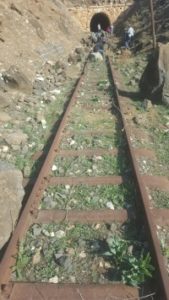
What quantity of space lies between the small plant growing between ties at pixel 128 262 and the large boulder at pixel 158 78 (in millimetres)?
6918

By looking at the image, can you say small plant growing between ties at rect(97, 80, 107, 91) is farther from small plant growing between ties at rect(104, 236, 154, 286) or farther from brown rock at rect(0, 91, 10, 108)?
small plant growing between ties at rect(104, 236, 154, 286)

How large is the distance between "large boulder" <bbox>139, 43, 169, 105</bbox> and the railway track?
127 inches

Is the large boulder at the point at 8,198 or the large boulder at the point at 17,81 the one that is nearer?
the large boulder at the point at 8,198

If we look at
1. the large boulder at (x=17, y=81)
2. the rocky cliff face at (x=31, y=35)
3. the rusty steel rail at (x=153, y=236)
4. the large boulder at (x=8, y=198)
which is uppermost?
the rocky cliff face at (x=31, y=35)

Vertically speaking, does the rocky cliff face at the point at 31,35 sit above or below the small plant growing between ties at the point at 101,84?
above

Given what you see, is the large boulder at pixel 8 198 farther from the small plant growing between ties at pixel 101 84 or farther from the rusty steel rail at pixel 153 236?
the small plant growing between ties at pixel 101 84

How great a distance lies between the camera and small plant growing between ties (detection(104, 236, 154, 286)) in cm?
461

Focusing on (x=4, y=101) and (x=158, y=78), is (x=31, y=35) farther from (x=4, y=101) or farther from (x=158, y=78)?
(x=158, y=78)

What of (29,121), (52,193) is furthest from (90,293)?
(29,121)

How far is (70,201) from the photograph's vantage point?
6.36 m

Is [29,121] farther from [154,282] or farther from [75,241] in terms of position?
[154,282]

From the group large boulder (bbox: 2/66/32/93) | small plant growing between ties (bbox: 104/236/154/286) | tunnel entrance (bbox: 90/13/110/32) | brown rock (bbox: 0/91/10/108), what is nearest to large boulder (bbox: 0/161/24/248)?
small plant growing between ties (bbox: 104/236/154/286)

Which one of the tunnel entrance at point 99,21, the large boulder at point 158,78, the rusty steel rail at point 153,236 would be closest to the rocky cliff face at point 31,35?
the large boulder at point 158,78

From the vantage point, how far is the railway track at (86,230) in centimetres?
451
